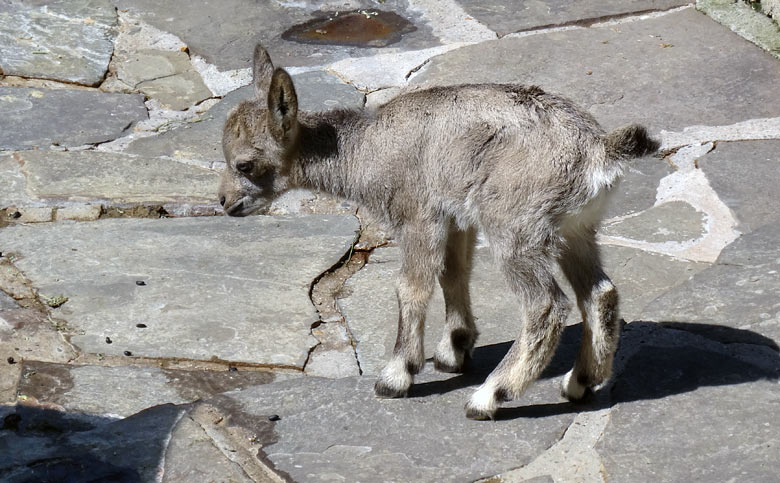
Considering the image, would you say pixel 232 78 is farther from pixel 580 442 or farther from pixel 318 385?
pixel 580 442

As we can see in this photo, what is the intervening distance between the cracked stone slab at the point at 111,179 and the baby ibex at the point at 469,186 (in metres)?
1.43

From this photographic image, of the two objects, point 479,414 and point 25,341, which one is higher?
point 479,414

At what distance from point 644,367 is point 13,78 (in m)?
5.38

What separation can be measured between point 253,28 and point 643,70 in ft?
10.4

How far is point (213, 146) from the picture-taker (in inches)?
275

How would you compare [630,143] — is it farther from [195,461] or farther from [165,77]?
[165,77]

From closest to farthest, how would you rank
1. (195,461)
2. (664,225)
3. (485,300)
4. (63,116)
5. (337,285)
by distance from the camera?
(195,461)
(485,300)
(337,285)
(664,225)
(63,116)

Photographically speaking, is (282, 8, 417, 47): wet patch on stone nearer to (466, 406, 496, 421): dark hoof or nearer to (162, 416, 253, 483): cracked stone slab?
(466, 406, 496, 421): dark hoof

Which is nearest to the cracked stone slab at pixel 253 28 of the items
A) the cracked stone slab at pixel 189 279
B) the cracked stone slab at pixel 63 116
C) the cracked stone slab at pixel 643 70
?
the cracked stone slab at pixel 643 70

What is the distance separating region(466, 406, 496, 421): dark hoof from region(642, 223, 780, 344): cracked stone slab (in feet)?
3.68

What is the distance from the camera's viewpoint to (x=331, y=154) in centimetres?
501

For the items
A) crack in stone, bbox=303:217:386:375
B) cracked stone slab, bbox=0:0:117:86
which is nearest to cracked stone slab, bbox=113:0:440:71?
cracked stone slab, bbox=0:0:117:86

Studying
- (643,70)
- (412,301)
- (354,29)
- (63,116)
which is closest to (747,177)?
(643,70)

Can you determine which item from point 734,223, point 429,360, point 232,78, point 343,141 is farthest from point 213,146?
point 734,223
